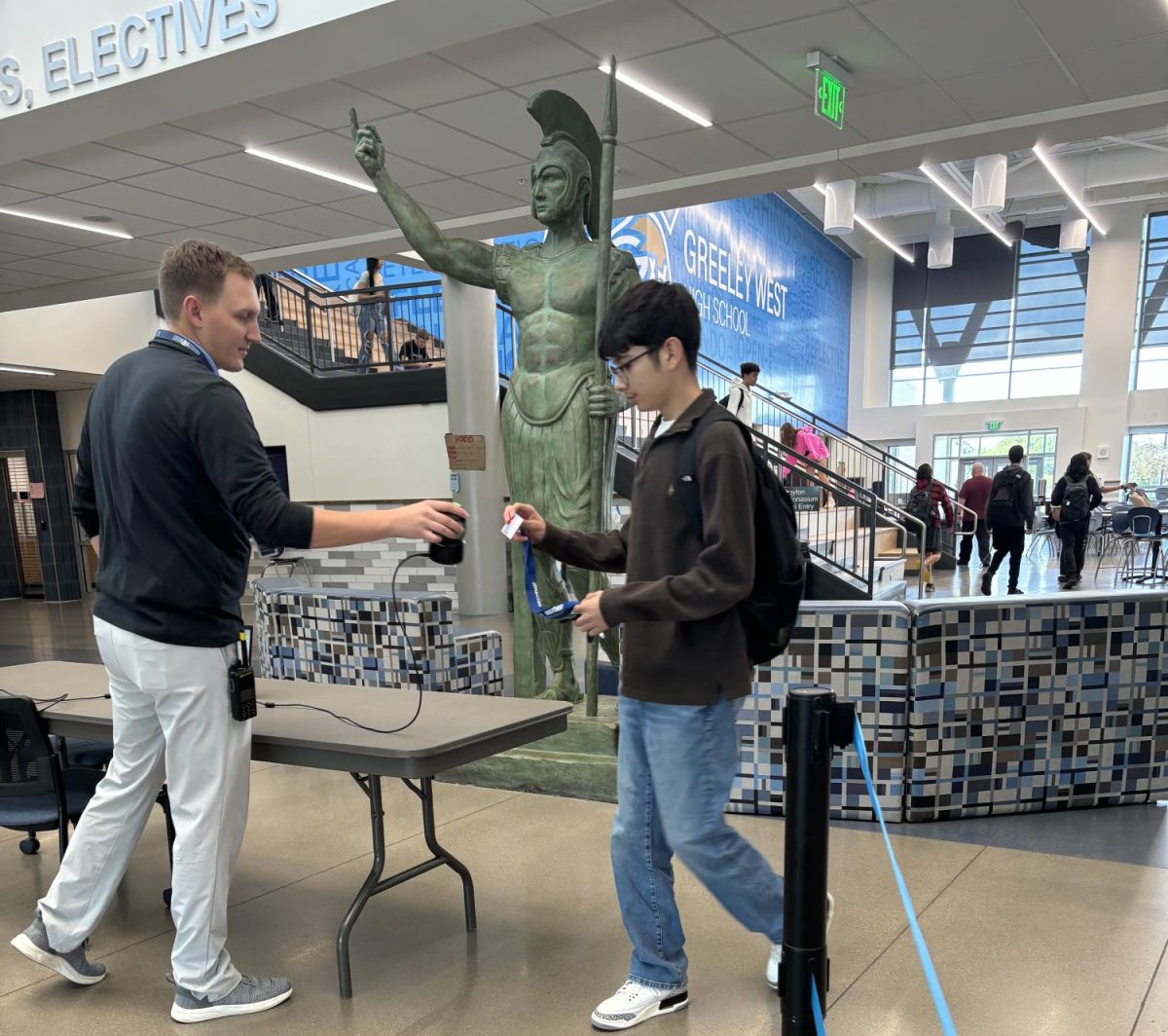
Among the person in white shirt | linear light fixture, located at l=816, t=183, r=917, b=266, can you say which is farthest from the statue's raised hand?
linear light fixture, located at l=816, t=183, r=917, b=266

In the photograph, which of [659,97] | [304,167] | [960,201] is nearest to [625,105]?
[659,97]

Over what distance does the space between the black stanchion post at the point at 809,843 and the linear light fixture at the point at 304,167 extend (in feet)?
17.8

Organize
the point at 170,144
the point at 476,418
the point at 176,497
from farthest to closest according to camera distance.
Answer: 1. the point at 476,418
2. the point at 170,144
3. the point at 176,497

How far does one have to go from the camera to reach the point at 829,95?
5121 mm

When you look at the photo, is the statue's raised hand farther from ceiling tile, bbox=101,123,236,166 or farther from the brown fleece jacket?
ceiling tile, bbox=101,123,236,166

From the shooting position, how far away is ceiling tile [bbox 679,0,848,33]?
4.43 metres

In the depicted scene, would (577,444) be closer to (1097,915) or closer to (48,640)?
(1097,915)

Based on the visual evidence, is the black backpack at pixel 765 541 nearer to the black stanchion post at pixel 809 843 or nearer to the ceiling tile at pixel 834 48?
the black stanchion post at pixel 809 843

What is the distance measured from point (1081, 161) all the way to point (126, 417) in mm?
19572

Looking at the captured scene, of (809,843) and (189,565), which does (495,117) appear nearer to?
(189,565)

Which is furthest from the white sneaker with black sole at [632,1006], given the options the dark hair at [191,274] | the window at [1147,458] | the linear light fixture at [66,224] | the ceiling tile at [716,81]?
the window at [1147,458]

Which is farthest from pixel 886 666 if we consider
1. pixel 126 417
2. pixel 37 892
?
pixel 37 892

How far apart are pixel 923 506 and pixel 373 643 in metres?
9.00

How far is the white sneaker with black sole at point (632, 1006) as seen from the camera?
2154mm
